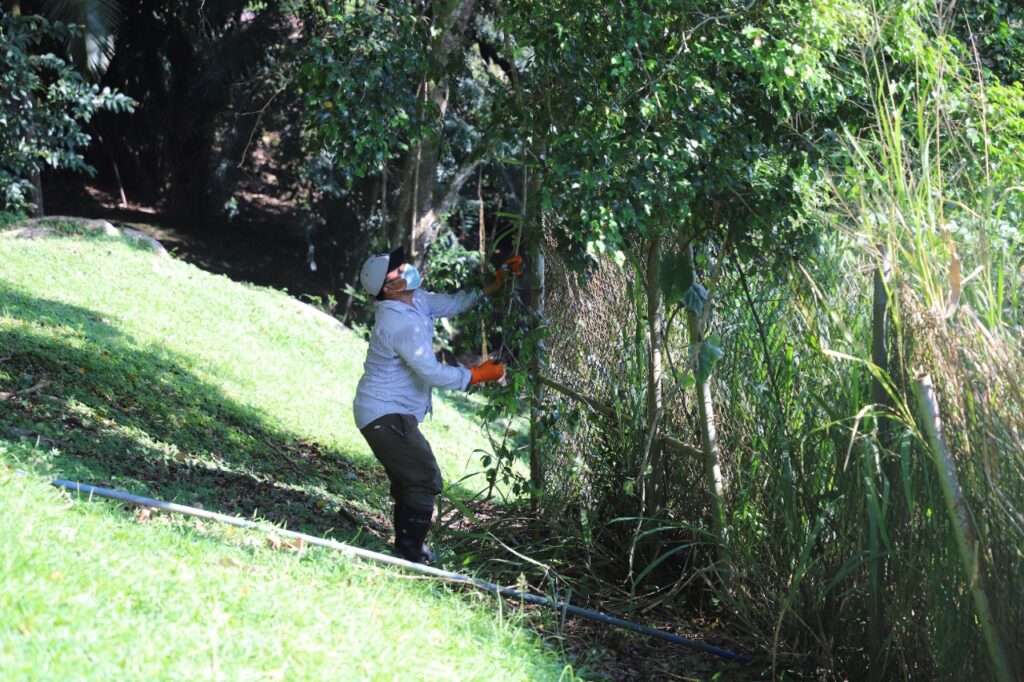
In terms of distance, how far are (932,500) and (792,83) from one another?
6.62 feet

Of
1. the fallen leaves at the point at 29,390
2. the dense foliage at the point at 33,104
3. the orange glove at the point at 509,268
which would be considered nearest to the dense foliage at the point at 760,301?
the orange glove at the point at 509,268

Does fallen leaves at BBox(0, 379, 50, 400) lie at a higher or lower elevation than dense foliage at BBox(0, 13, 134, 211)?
lower

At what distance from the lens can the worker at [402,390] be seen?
5758 millimetres

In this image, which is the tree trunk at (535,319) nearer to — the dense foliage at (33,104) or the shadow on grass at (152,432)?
the shadow on grass at (152,432)

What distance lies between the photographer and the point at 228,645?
11.7 ft

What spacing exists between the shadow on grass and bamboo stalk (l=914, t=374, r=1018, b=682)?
357 centimetres

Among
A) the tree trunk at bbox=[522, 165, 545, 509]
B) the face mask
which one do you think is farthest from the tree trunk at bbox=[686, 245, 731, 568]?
the face mask

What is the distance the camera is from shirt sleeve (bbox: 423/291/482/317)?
6.21 meters

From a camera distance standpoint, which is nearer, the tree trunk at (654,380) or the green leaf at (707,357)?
the green leaf at (707,357)

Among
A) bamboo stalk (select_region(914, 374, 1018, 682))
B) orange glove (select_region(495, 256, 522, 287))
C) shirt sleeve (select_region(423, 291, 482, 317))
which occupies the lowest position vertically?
bamboo stalk (select_region(914, 374, 1018, 682))

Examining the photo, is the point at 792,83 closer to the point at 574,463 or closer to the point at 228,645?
the point at 574,463

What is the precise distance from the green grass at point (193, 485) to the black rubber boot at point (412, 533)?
1.01 ft

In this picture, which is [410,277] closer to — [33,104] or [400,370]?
[400,370]

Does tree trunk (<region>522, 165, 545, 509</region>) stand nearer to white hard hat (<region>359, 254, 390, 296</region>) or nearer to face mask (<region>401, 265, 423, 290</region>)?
face mask (<region>401, 265, 423, 290</region>)
